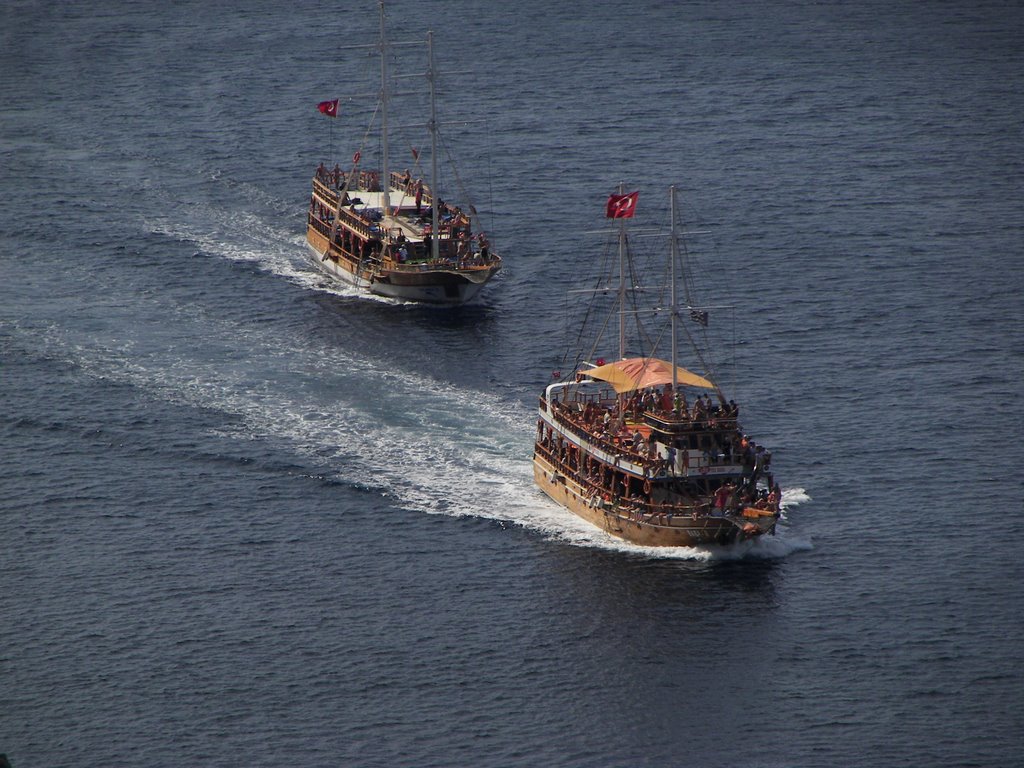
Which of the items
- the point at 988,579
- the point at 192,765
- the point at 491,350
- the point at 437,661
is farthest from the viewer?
the point at 491,350

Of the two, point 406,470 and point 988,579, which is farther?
point 406,470

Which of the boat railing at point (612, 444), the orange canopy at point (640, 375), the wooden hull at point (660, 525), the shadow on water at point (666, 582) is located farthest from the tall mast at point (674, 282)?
the shadow on water at point (666, 582)

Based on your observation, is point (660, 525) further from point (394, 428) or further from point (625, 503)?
point (394, 428)

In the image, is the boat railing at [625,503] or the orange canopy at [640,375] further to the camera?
the orange canopy at [640,375]

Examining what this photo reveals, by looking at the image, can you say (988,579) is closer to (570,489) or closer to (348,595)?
(570,489)

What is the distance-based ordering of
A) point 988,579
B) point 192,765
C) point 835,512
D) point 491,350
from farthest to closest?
point 491,350 → point 835,512 → point 988,579 → point 192,765

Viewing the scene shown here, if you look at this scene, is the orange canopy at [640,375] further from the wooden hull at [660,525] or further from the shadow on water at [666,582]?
the shadow on water at [666,582]

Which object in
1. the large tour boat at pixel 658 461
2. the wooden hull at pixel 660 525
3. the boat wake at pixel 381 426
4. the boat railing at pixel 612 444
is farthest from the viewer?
the boat wake at pixel 381 426

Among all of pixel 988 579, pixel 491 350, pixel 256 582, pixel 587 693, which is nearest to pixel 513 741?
pixel 587 693
